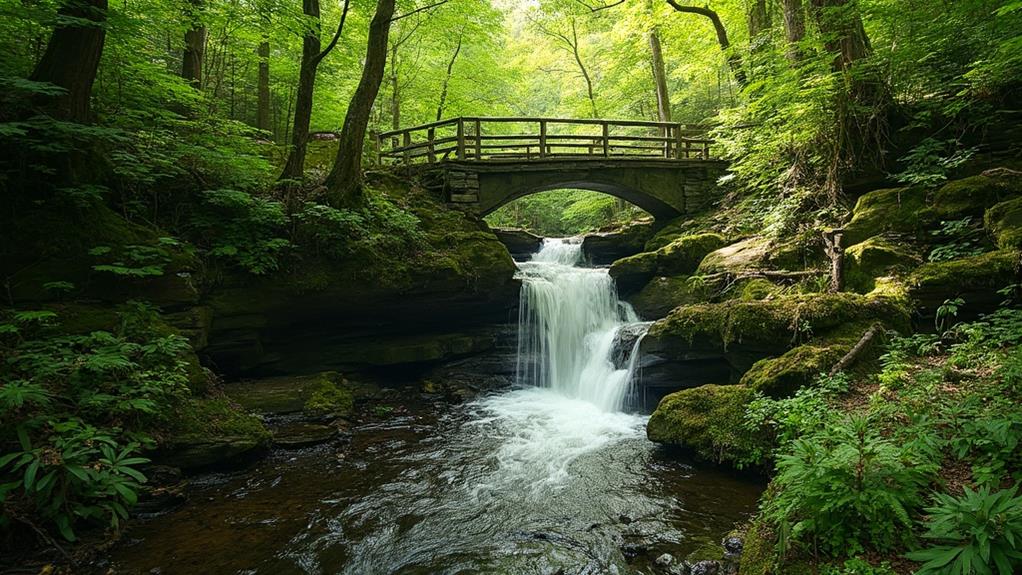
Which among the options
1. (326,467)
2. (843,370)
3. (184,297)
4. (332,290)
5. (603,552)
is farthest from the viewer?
(332,290)

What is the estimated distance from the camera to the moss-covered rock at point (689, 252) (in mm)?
10609

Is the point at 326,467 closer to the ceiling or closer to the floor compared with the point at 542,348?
closer to the floor

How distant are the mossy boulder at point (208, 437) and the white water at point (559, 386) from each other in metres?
2.89

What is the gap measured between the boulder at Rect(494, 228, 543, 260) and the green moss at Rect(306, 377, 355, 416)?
9936 millimetres

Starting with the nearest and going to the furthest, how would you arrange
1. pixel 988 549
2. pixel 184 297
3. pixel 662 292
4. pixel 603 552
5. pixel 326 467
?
Answer: pixel 988 549 < pixel 603 552 < pixel 326 467 < pixel 184 297 < pixel 662 292

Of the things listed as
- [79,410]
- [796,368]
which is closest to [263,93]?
[79,410]

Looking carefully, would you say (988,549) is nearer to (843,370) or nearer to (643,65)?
(843,370)

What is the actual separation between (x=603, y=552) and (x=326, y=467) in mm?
3664

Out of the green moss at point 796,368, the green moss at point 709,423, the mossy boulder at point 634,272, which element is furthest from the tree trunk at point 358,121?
the green moss at point 796,368

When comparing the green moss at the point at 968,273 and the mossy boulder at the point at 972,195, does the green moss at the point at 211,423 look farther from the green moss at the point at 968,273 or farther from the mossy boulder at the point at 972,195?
the mossy boulder at the point at 972,195

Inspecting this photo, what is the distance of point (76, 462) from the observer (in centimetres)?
374

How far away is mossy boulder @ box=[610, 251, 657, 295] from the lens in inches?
443

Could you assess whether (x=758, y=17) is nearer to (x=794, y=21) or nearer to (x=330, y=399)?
(x=794, y=21)

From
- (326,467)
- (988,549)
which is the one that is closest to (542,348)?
(326,467)
